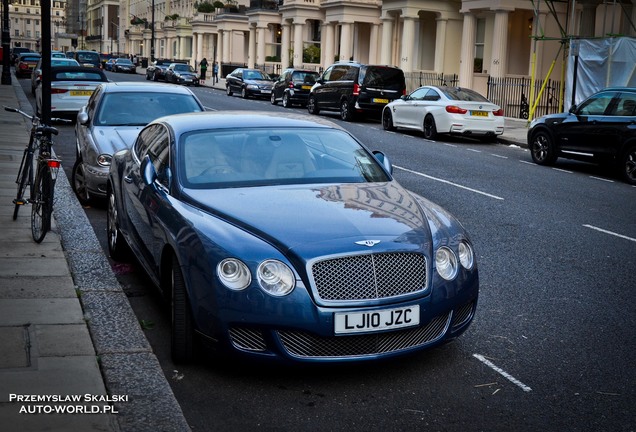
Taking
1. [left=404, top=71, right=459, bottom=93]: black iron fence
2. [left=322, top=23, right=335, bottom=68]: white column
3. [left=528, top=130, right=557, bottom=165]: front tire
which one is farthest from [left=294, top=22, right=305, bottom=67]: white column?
[left=528, top=130, right=557, bottom=165]: front tire

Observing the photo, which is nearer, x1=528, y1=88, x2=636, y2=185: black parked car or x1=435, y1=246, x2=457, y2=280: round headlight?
x1=435, y1=246, x2=457, y2=280: round headlight

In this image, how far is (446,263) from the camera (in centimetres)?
519

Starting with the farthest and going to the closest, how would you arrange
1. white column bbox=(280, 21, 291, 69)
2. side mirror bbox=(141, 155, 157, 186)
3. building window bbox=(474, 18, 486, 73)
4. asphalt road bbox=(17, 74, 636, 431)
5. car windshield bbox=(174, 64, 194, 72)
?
white column bbox=(280, 21, 291, 69)
car windshield bbox=(174, 64, 194, 72)
building window bbox=(474, 18, 486, 73)
side mirror bbox=(141, 155, 157, 186)
asphalt road bbox=(17, 74, 636, 431)

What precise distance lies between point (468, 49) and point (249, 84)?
11.8m

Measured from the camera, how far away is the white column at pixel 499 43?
31.9 meters

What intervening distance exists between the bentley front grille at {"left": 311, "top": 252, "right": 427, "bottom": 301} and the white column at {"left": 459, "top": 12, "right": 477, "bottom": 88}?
101 feet

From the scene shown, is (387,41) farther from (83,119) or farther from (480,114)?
(83,119)

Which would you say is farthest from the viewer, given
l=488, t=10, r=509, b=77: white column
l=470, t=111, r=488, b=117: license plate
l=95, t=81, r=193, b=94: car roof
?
l=488, t=10, r=509, b=77: white column

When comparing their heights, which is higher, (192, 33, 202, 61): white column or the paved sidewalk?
(192, 33, 202, 61): white column

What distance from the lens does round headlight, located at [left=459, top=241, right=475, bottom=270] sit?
5.32m

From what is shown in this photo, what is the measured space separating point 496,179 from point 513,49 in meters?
21.8

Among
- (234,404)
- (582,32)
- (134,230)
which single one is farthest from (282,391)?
(582,32)

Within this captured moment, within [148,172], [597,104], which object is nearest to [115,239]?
[148,172]

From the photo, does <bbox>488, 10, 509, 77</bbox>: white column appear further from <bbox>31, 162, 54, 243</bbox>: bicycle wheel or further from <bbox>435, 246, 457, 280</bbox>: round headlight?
<bbox>435, 246, 457, 280</bbox>: round headlight
